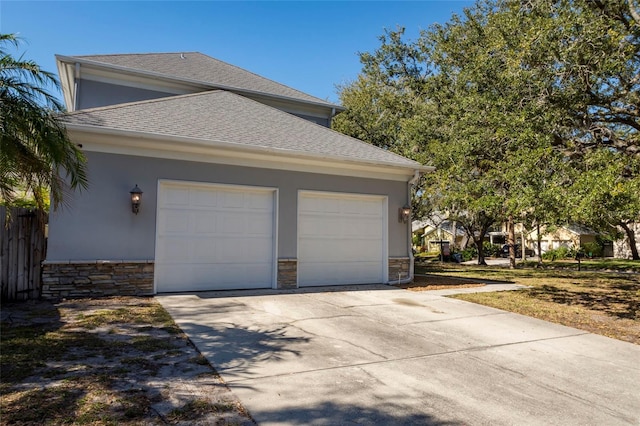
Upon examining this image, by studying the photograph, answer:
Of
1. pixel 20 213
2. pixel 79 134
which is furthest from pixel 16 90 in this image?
pixel 20 213

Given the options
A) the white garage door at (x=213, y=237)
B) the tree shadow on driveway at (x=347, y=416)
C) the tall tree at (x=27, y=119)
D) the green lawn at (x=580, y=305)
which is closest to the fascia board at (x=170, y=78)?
the white garage door at (x=213, y=237)

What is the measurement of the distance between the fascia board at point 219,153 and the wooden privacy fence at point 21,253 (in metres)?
1.70

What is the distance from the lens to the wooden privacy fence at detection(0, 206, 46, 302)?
23.9ft

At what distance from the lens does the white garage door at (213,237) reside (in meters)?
8.51

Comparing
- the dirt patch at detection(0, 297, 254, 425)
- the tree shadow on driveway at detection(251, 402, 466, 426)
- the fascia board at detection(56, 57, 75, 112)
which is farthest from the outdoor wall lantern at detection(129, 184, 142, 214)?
the tree shadow on driveway at detection(251, 402, 466, 426)

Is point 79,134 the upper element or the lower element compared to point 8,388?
upper

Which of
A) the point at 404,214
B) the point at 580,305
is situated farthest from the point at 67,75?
the point at 580,305

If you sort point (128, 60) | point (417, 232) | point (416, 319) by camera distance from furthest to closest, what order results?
point (417, 232) < point (128, 60) < point (416, 319)

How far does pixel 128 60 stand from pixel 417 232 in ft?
133

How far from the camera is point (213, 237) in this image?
8.89 metres

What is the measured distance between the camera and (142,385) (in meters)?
3.66

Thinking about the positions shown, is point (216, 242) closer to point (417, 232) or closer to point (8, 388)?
point (8, 388)

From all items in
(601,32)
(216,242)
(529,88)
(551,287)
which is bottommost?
(551,287)

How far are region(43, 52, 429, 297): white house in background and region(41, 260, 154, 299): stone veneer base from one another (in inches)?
0.7
